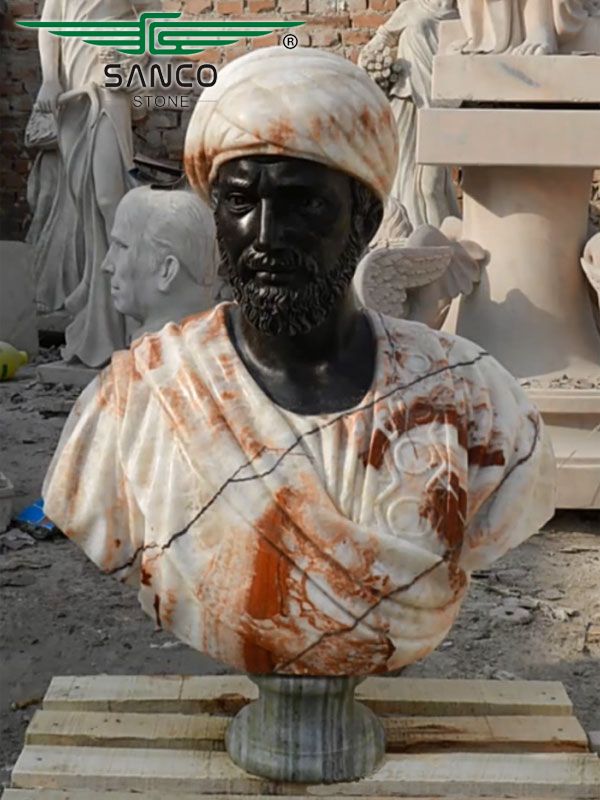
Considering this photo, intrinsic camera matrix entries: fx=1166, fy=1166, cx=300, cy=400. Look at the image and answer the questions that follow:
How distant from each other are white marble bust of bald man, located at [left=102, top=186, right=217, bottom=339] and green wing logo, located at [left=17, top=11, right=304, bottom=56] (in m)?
3.10

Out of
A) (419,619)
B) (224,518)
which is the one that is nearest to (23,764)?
(224,518)

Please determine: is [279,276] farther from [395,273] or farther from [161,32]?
[161,32]

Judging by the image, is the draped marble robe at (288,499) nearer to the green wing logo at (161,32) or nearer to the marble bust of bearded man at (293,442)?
the marble bust of bearded man at (293,442)

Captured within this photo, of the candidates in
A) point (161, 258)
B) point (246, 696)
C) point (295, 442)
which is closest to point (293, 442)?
point (295, 442)

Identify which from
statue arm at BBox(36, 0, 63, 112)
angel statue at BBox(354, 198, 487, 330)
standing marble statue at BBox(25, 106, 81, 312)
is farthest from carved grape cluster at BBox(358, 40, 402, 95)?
angel statue at BBox(354, 198, 487, 330)

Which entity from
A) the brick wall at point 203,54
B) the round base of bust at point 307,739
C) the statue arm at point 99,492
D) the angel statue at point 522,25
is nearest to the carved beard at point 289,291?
the statue arm at point 99,492

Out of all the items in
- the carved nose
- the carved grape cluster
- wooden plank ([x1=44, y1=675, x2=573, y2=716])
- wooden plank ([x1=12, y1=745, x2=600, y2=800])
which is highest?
the carved nose

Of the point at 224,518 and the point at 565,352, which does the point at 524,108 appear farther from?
the point at 224,518

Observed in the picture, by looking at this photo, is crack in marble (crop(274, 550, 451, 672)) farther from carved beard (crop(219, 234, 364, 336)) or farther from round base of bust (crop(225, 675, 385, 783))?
carved beard (crop(219, 234, 364, 336))

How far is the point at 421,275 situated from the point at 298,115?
8.68 ft

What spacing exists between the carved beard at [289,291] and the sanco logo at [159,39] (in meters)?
5.20

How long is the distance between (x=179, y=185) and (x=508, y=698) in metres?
3.61

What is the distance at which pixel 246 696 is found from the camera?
7.46 feet

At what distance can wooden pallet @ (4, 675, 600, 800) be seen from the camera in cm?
195
